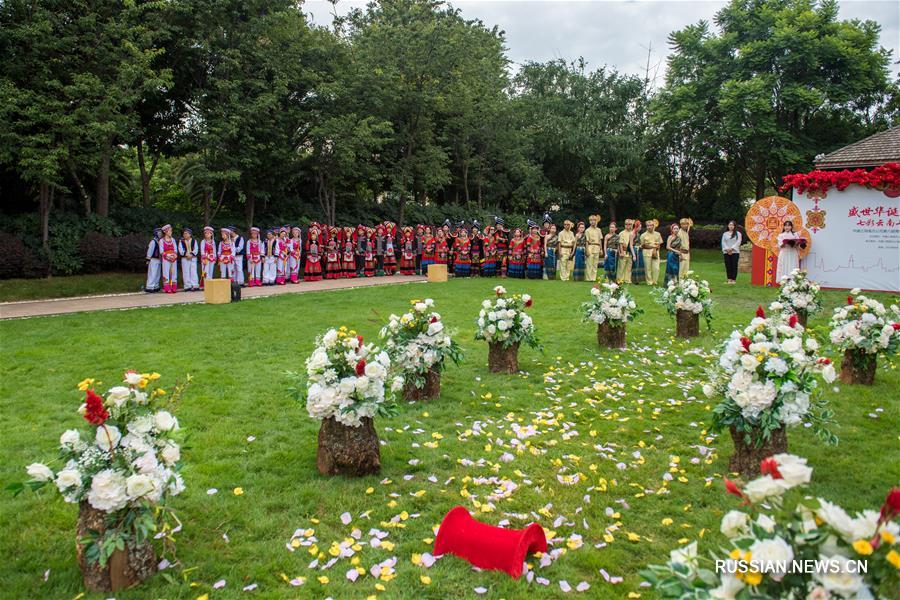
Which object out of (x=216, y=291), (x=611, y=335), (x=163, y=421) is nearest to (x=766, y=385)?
(x=163, y=421)

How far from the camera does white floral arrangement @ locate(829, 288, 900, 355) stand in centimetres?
630

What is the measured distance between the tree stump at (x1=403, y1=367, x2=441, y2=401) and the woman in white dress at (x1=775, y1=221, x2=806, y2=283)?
39.1 feet

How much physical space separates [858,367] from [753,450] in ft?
10.9

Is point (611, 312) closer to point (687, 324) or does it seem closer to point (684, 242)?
point (687, 324)

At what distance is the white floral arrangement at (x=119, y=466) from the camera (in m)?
2.90

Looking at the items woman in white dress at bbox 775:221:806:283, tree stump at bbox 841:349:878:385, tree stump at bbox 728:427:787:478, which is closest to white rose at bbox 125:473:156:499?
tree stump at bbox 728:427:787:478

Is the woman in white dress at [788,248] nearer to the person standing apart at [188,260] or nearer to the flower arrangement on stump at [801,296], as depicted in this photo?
the flower arrangement on stump at [801,296]

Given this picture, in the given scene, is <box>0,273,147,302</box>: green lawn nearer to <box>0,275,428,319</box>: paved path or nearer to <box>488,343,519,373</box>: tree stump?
<box>0,275,428,319</box>: paved path

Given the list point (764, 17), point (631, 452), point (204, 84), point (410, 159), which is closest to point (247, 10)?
point (204, 84)

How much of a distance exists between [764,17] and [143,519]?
99.7ft

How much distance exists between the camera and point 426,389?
6289mm

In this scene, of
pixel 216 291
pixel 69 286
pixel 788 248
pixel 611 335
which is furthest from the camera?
pixel 788 248

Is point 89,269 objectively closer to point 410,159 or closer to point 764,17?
point 410,159

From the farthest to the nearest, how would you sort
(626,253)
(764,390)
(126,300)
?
1. (626,253)
2. (126,300)
3. (764,390)
